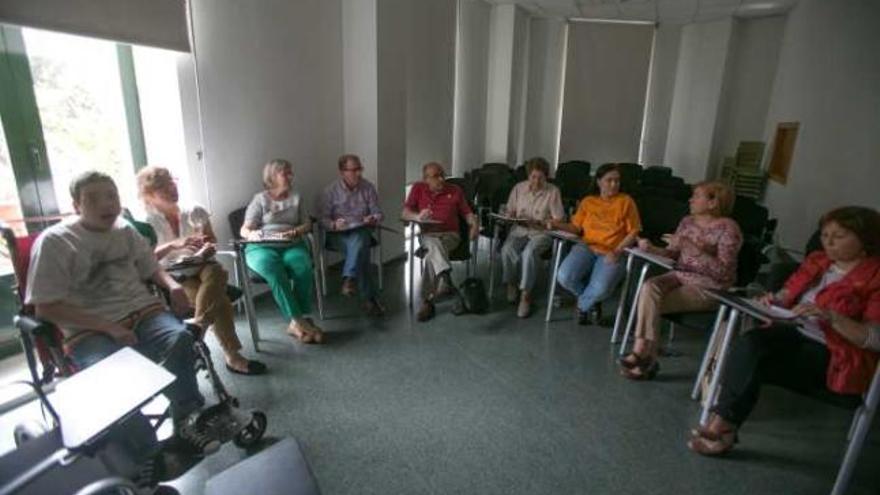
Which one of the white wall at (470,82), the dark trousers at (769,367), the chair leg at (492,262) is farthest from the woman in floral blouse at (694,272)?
the white wall at (470,82)

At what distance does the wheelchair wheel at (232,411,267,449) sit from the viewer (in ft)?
6.62

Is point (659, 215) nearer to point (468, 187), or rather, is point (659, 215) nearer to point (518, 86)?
point (468, 187)

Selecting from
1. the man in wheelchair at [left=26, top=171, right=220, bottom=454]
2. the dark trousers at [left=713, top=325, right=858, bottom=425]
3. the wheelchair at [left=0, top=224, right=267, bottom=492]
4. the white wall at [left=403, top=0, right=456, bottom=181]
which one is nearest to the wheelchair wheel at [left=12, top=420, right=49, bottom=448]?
the wheelchair at [left=0, top=224, right=267, bottom=492]

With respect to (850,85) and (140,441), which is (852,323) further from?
(850,85)

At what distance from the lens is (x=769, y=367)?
1.98 meters

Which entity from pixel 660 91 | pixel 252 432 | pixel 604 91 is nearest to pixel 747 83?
pixel 660 91

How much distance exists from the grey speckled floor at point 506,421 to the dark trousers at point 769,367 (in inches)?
11.9

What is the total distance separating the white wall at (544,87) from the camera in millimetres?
6891

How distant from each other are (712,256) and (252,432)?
8.46 feet

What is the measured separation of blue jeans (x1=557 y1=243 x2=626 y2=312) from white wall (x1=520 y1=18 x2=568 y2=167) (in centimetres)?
398

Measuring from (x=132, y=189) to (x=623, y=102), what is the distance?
23.4 ft

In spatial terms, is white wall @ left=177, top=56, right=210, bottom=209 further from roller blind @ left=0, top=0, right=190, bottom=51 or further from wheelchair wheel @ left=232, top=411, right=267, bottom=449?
wheelchair wheel @ left=232, top=411, right=267, bottom=449

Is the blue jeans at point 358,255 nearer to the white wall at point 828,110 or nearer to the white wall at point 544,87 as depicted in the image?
the white wall at point 828,110

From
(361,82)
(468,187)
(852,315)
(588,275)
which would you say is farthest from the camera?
(468,187)
